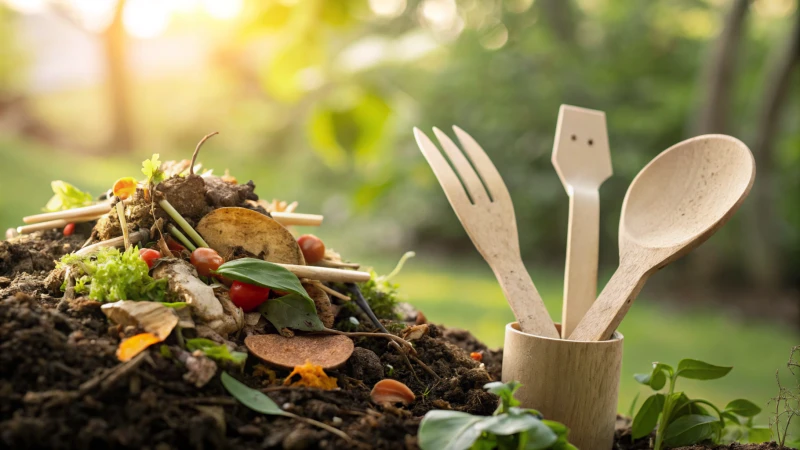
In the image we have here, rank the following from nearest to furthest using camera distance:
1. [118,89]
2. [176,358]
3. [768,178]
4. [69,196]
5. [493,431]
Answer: [493,431]
[176,358]
[69,196]
[768,178]
[118,89]

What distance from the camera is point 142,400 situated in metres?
0.84

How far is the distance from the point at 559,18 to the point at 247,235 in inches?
211

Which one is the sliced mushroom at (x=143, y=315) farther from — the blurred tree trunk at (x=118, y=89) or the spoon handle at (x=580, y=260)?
the blurred tree trunk at (x=118, y=89)

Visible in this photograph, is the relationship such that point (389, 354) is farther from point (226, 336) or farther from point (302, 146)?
point (302, 146)

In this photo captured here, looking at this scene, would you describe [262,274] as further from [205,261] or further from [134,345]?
[134,345]

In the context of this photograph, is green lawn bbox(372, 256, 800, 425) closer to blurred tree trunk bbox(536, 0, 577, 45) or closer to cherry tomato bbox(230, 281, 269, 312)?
cherry tomato bbox(230, 281, 269, 312)

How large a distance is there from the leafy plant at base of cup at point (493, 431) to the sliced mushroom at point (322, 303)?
1.15 ft

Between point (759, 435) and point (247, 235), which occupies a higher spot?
point (247, 235)

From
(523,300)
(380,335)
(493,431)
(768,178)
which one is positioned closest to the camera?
(493,431)

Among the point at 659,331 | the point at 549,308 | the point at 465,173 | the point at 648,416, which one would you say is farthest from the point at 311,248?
the point at 659,331

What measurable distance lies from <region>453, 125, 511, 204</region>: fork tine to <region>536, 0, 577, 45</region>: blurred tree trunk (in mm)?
4858

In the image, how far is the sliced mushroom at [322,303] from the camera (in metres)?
1.17

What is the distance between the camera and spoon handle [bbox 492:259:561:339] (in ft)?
4.02

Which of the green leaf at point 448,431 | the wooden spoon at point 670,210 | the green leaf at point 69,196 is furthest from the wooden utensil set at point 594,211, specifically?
the green leaf at point 69,196
